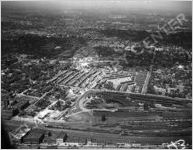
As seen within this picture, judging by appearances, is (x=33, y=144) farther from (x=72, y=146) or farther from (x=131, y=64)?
(x=131, y=64)

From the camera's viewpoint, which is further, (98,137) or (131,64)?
(131,64)

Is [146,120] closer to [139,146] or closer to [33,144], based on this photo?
[139,146]

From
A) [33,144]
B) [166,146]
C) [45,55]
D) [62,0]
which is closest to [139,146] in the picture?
[166,146]

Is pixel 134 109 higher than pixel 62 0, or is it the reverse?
pixel 62 0

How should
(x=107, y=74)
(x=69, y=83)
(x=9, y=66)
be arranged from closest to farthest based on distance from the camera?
(x=69, y=83), (x=107, y=74), (x=9, y=66)

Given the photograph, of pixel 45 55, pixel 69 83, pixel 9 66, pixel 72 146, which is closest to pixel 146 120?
pixel 72 146

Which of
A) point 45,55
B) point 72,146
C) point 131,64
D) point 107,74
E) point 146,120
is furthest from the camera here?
point 45,55
